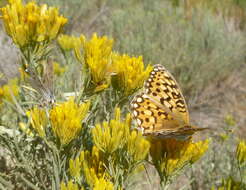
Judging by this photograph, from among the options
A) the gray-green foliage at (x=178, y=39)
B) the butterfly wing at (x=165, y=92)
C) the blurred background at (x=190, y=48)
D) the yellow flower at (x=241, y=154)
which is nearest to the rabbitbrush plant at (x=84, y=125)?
the butterfly wing at (x=165, y=92)

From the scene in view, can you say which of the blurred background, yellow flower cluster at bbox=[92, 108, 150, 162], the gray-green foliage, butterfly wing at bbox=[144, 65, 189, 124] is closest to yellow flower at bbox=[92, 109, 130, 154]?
yellow flower cluster at bbox=[92, 108, 150, 162]

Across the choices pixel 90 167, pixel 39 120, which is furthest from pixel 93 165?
pixel 39 120

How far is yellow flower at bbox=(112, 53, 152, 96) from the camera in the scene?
57.7 inches

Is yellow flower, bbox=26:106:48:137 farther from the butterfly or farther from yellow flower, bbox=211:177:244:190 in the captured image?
yellow flower, bbox=211:177:244:190

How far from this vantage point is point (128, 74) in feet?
4.82

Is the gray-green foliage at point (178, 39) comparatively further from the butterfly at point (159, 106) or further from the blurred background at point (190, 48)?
the butterfly at point (159, 106)

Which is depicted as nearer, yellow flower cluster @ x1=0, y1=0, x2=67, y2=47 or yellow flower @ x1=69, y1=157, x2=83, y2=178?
yellow flower @ x1=69, y1=157, x2=83, y2=178

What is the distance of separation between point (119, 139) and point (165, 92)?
1.54 feet

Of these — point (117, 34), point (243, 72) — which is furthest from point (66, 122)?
point (243, 72)

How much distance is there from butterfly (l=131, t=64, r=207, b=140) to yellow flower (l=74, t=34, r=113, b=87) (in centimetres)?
19

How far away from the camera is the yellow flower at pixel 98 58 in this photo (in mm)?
1407

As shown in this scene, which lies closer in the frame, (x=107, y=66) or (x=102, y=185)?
(x=102, y=185)

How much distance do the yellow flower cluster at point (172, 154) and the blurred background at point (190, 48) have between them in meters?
2.42

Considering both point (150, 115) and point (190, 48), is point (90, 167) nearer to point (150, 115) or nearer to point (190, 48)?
point (150, 115)
